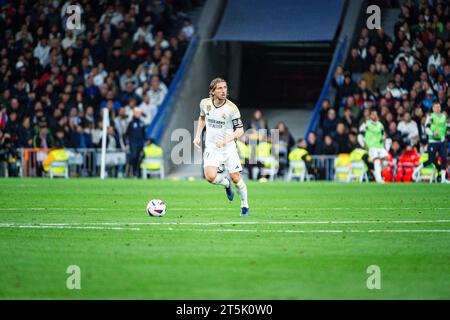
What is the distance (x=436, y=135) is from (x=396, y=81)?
3444 mm

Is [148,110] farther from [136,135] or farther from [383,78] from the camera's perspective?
[383,78]

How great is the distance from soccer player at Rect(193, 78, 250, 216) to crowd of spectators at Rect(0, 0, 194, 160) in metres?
17.0

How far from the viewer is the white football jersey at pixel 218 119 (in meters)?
17.4

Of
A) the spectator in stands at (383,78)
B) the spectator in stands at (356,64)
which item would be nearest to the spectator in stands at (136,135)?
the spectator in stands at (356,64)

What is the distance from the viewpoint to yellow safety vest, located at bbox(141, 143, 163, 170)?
34.0 metres

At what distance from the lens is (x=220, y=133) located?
17594 mm

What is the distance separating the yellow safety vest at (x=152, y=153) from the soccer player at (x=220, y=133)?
16.3m

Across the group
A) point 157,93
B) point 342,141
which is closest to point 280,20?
point 157,93

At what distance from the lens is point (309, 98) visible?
39.4 meters

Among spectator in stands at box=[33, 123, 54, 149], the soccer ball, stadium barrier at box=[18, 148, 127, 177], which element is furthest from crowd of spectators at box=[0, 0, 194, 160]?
the soccer ball

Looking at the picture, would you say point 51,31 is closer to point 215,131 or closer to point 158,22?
point 158,22

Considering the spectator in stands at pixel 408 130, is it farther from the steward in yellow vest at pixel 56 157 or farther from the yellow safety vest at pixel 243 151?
the steward in yellow vest at pixel 56 157
